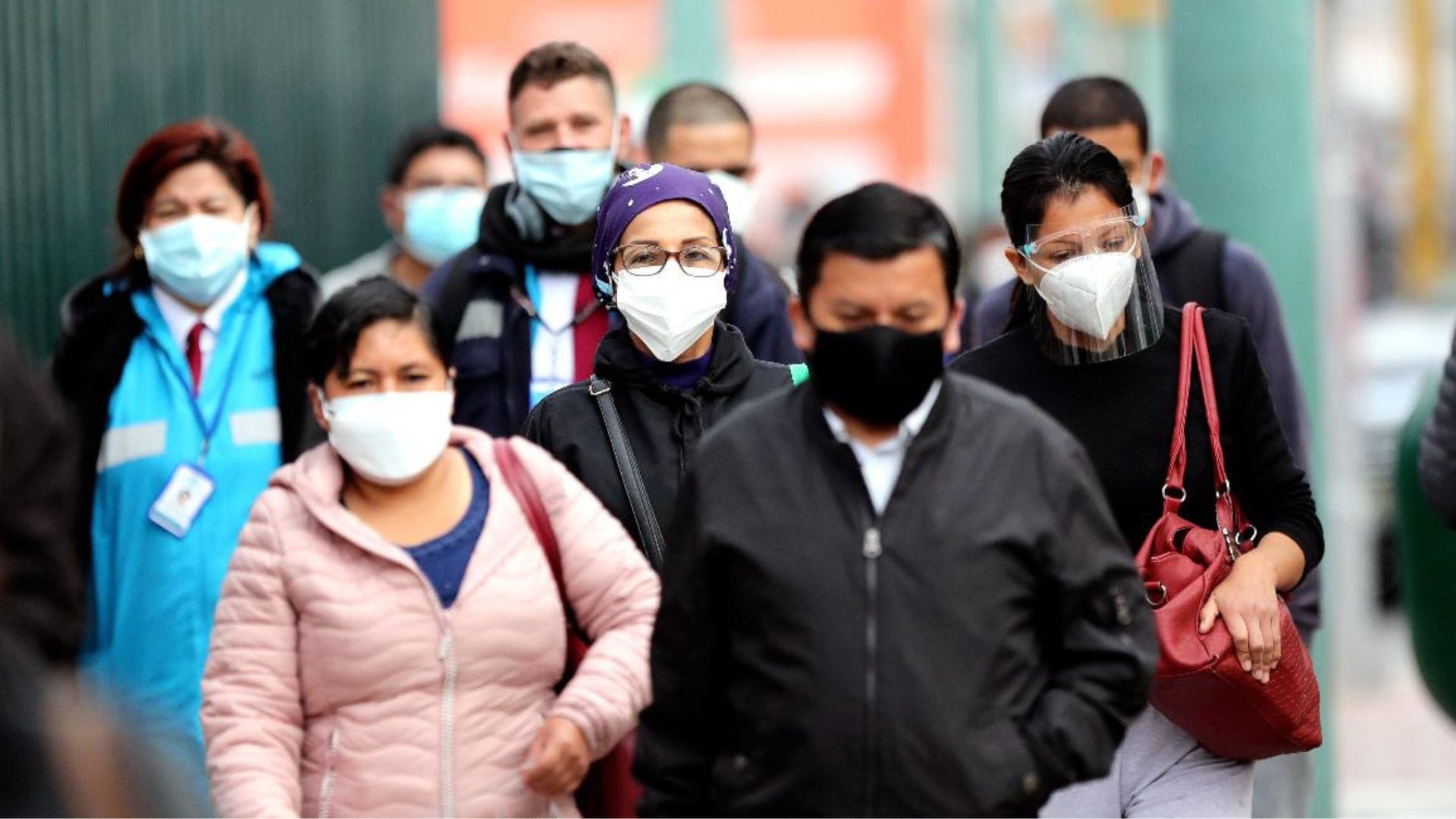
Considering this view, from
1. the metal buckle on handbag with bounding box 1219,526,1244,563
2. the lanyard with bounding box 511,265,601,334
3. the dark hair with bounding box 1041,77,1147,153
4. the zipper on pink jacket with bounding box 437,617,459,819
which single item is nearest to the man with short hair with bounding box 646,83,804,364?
the lanyard with bounding box 511,265,601,334

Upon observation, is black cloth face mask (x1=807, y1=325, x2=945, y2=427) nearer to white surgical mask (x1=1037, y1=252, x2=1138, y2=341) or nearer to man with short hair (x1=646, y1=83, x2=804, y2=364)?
white surgical mask (x1=1037, y1=252, x2=1138, y2=341)

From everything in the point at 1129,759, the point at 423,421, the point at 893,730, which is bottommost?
the point at 1129,759

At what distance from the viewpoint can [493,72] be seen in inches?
1227

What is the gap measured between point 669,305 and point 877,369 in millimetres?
1221

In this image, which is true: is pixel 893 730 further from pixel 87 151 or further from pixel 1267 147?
pixel 87 151

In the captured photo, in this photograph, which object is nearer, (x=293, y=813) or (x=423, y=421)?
(x=293, y=813)

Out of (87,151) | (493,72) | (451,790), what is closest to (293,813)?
(451,790)

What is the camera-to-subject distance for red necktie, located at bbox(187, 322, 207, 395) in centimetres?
654

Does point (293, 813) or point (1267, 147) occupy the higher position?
point (1267, 147)

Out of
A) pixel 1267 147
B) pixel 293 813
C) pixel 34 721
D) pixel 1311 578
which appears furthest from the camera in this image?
pixel 1267 147

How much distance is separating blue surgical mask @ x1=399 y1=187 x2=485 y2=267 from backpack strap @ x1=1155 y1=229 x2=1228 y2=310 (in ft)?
8.75

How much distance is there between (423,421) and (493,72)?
26721mm

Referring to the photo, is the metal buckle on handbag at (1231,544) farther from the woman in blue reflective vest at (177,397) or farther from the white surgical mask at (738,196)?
the woman in blue reflective vest at (177,397)

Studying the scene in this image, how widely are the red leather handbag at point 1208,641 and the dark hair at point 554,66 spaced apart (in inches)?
83.7
